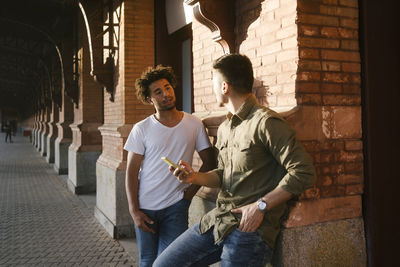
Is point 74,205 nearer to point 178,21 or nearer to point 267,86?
point 178,21

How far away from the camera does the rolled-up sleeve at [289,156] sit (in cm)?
175

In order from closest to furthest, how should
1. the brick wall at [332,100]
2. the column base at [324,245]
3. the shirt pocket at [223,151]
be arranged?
the shirt pocket at [223,151] → the column base at [324,245] → the brick wall at [332,100]

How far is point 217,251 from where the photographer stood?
6.85 feet

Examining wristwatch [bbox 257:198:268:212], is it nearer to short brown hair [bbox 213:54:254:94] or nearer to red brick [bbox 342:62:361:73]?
short brown hair [bbox 213:54:254:94]

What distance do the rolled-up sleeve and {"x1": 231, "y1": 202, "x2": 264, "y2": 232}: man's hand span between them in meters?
0.18

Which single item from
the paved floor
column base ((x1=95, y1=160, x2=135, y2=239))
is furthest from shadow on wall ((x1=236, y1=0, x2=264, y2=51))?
column base ((x1=95, y1=160, x2=135, y2=239))

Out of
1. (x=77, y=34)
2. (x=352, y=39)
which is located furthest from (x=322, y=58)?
(x=77, y=34)

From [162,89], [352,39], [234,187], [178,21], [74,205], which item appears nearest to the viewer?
[234,187]

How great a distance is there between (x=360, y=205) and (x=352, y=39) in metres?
1.19

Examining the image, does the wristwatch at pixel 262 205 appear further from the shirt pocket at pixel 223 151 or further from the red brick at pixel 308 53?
the red brick at pixel 308 53

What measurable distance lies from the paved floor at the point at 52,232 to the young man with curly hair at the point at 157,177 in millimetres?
1825

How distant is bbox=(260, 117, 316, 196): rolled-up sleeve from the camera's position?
1.75 meters

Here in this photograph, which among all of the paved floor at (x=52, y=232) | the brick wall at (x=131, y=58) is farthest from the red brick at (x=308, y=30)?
the brick wall at (x=131, y=58)

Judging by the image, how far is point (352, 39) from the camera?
2631mm
